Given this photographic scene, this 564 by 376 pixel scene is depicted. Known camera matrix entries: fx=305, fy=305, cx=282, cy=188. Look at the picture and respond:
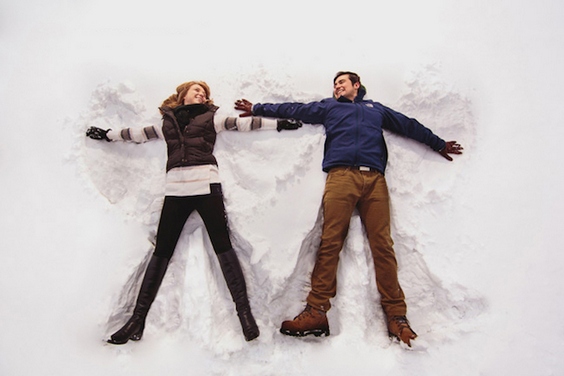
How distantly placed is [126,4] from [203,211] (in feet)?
7.46

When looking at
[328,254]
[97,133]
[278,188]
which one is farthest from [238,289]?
[97,133]

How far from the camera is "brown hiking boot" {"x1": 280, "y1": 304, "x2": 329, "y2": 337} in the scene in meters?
1.98

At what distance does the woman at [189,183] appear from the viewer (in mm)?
2061

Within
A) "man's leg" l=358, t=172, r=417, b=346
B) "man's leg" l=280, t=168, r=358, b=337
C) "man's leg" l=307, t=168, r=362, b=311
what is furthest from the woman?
"man's leg" l=358, t=172, r=417, b=346

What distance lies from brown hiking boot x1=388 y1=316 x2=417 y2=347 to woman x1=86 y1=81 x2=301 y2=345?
0.88m

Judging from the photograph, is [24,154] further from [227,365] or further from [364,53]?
[364,53]

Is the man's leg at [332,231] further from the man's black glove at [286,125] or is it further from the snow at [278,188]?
the man's black glove at [286,125]

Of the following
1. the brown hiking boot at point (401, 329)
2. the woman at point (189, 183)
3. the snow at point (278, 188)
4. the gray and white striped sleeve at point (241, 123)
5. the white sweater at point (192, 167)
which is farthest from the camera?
the gray and white striped sleeve at point (241, 123)

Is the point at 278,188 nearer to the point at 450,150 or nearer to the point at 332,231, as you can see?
the point at 332,231

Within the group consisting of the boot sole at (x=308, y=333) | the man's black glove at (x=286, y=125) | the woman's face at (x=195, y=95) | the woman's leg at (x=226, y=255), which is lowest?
the boot sole at (x=308, y=333)

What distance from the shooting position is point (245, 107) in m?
2.48

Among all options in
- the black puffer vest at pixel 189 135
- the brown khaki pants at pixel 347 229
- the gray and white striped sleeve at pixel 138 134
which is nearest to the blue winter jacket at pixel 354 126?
the brown khaki pants at pixel 347 229

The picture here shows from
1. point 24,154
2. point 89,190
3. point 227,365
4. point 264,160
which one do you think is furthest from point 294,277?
point 24,154

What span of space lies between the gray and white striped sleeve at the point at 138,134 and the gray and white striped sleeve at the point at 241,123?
1.54 ft
